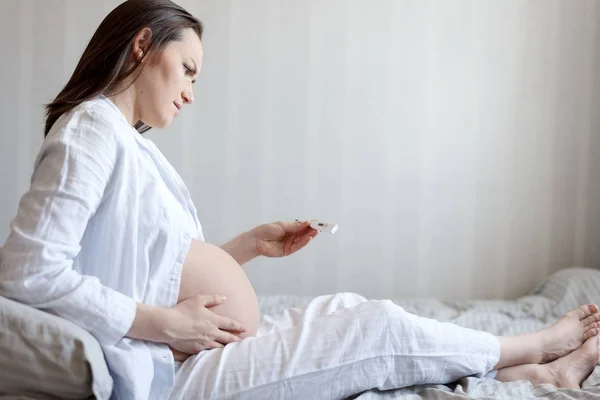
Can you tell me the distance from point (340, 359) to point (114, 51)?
27.0 inches

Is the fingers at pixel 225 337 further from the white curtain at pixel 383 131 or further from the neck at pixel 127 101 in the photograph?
the white curtain at pixel 383 131

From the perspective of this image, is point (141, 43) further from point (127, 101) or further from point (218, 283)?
point (218, 283)

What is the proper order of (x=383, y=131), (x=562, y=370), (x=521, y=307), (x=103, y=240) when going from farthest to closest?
(x=383, y=131)
(x=521, y=307)
(x=562, y=370)
(x=103, y=240)

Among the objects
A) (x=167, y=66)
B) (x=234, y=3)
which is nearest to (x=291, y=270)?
(x=234, y=3)

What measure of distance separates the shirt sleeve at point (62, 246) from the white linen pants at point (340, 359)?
0.59 ft

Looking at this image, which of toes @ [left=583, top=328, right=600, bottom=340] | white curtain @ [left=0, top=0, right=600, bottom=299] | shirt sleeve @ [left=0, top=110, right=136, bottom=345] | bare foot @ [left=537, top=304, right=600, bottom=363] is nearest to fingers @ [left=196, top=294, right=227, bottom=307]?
shirt sleeve @ [left=0, top=110, right=136, bottom=345]

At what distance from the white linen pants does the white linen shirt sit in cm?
9

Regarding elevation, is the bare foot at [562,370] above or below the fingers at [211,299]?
below

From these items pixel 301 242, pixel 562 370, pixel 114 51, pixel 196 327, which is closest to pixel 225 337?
pixel 196 327

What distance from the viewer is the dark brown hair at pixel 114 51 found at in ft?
4.18

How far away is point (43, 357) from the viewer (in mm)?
1000

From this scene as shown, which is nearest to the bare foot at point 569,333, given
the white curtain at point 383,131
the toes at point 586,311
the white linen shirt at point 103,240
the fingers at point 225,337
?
the toes at point 586,311

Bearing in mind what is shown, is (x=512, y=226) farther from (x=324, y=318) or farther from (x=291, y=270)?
(x=324, y=318)

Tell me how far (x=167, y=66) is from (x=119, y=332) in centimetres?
51
